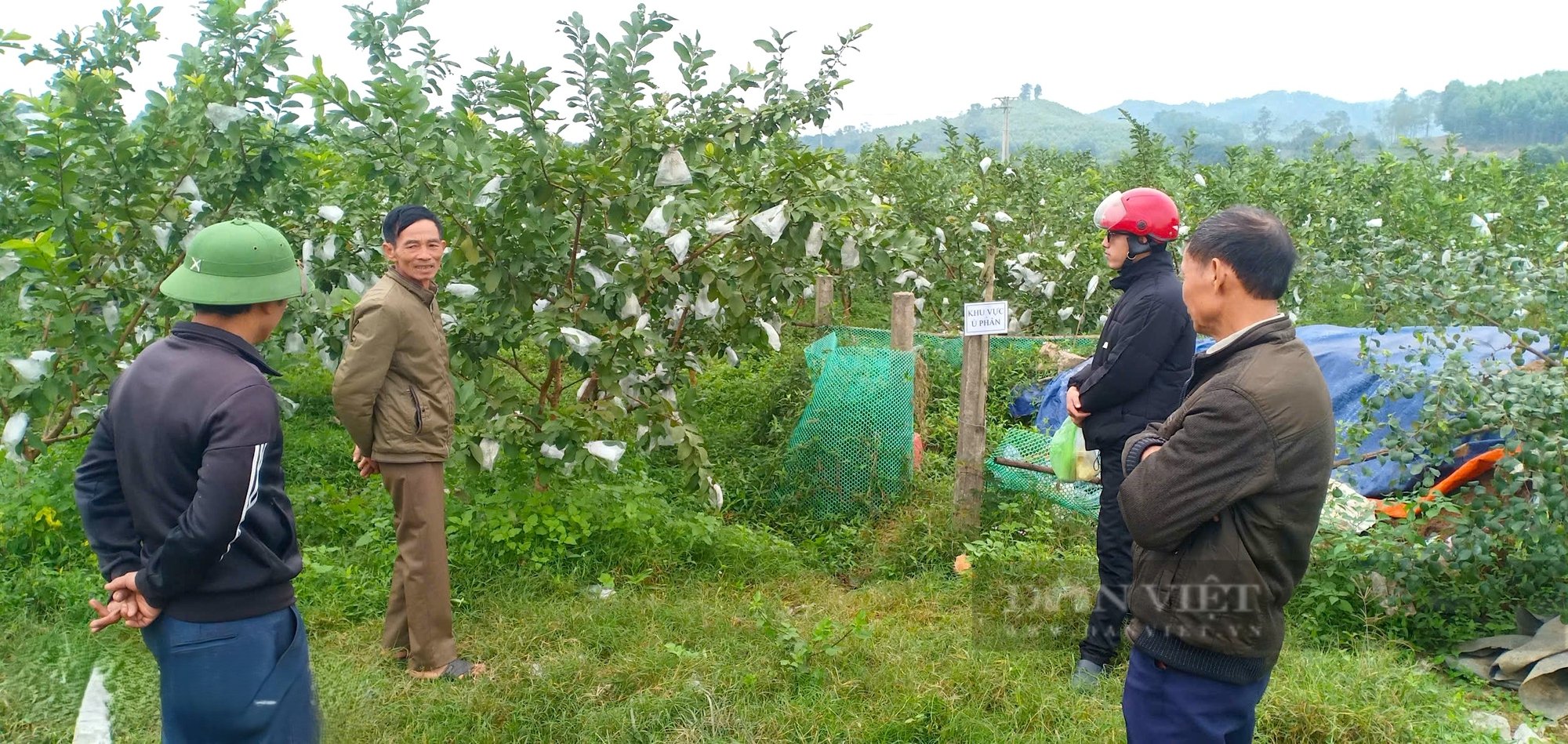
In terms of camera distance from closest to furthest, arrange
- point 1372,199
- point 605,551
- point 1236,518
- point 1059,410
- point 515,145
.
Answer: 1. point 1236,518
2. point 515,145
3. point 605,551
4. point 1059,410
5. point 1372,199

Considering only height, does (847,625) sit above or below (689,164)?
below

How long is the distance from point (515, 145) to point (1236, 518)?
3047 millimetres

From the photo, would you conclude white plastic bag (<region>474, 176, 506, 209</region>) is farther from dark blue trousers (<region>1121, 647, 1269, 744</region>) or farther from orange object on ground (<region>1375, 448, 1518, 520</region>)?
orange object on ground (<region>1375, 448, 1518, 520</region>)

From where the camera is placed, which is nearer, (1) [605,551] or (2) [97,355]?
(2) [97,355]

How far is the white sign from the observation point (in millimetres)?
5207

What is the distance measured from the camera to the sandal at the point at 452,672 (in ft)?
12.6

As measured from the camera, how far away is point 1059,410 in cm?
681

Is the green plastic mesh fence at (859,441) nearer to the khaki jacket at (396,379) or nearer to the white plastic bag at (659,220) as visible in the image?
the white plastic bag at (659,220)

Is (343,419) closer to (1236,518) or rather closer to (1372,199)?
(1236,518)

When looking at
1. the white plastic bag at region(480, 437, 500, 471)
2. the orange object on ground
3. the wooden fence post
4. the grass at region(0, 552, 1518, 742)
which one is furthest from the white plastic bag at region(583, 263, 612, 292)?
the wooden fence post

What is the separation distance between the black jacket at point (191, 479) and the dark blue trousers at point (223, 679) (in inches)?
1.5

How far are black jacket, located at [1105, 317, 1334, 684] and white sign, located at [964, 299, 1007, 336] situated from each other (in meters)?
3.02

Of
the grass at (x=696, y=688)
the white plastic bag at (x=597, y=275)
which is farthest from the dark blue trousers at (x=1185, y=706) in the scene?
the white plastic bag at (x=597, y=275)

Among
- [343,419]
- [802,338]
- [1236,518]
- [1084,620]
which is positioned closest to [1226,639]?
[1236,518]
